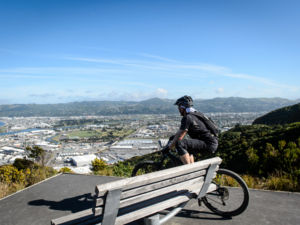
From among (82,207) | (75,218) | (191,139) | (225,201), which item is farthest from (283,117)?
(75,218)

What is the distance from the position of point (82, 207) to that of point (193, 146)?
223 centimetres

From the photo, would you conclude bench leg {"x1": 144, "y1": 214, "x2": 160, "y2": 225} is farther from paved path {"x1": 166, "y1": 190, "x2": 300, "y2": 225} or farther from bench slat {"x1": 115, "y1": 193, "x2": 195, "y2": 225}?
paved path {"x1": 166, "y1": 190, "x2": 300, "y2": 225}

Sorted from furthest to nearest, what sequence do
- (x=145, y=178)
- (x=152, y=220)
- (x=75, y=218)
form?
(x=152, y=220)
(x=75, y=218)
(x=145, y=178)

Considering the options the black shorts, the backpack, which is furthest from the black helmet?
the black shorts

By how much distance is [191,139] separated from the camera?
3.17 meters

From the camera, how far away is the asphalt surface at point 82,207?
10.3 feet

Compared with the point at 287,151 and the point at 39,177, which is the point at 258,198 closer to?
the point at 287,151

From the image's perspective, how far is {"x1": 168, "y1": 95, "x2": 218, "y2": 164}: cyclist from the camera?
122 inches

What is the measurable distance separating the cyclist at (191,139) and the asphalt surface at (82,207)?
0.87 metres

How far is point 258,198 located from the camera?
383 centimetres

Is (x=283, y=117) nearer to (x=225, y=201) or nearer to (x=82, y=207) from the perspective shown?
(x=225, y=201)

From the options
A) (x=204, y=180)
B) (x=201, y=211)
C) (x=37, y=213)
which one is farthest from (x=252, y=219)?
(x=37, y=213)

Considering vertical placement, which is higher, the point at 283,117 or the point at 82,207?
the point at 283,117

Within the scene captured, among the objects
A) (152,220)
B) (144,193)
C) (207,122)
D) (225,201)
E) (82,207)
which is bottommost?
(82,207)
